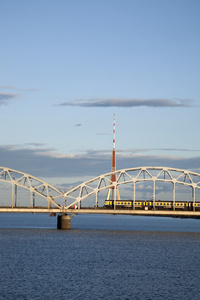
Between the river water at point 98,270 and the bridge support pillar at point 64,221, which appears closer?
the river water at point 98,270

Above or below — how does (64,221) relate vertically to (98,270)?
above

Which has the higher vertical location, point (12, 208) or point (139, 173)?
point (139, 173)

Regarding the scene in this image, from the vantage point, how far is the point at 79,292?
5441 cm

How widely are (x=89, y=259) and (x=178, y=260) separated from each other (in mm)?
12588

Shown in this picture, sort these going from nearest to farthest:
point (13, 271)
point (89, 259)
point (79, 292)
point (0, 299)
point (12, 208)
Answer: point (0, 299) < point (79, 292) < point (13, 271) < point (89, 259) < point (12, 208)

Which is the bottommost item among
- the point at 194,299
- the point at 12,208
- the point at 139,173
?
the point at 194,299

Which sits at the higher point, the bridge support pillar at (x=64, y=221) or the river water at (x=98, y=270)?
the bridge support pillar at (x=64, y=221)

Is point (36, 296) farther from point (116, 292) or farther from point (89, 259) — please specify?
point (89, 259)

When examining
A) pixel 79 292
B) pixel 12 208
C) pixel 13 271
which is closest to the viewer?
pixel 79 292

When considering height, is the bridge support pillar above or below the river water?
above

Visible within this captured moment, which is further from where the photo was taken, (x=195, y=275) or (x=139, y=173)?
(x=139, y=173)

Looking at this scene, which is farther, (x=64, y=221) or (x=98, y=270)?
(x=64, y=221)

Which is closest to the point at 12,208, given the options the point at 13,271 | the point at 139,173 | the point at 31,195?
the point at 31,195

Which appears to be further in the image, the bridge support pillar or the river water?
the bridge support pillar
